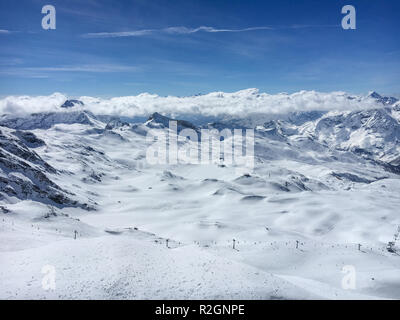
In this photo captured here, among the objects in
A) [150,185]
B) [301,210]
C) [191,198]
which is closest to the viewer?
[301,210]

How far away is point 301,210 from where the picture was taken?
12412 cm

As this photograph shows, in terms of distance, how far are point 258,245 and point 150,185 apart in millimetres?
145956

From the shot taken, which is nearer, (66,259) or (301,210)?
(66,259)

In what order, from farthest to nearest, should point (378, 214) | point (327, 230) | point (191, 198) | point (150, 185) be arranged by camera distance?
point (150, 185) < point (191, 198) < point (378, 214) < point (327, 230)

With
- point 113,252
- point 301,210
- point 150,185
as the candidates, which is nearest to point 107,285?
point 113,252

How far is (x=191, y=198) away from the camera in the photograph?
535 ft

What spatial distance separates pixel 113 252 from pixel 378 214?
11162 centimetres
